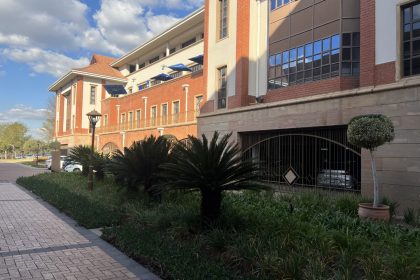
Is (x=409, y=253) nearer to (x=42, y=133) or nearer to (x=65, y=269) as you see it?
(x=65, y=269)

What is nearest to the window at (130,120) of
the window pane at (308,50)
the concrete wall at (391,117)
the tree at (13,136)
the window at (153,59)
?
the window at (153,59)

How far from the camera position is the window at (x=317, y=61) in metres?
14.1

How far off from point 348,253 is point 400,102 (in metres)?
7.24

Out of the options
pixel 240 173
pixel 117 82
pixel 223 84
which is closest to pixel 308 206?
pixel 240 173

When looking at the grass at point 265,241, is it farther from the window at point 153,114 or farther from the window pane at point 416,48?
the window at point 153,114

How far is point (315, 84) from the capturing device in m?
15.0

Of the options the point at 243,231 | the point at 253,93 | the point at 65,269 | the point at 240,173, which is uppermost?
the point at 253,93

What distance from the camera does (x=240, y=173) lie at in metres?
6.96

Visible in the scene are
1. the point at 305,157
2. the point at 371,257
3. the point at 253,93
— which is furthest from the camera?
the point at 253,93

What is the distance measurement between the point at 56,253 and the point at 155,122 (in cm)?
2820

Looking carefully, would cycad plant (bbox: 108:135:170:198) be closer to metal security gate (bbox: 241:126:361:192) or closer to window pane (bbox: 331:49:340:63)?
metal security gate (bbox: 241:126:361:192)

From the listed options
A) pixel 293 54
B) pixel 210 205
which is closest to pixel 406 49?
pixel 293 54

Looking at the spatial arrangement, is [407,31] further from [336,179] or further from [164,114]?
[164,114]

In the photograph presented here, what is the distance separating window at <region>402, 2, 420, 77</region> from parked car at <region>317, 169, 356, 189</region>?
3664 millimetres
